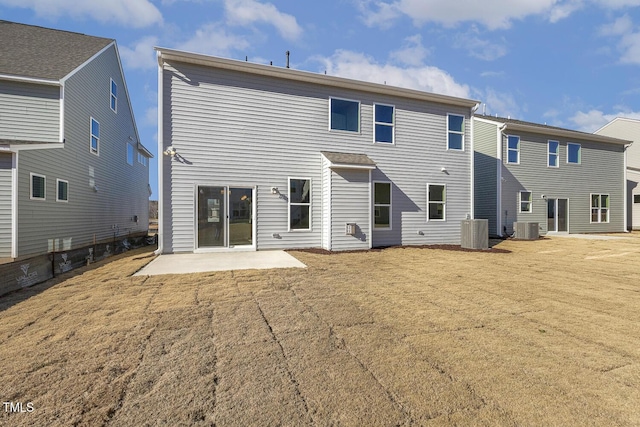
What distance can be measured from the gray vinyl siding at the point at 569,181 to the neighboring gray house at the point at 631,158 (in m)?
3.75

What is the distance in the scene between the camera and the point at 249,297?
464 centimetres

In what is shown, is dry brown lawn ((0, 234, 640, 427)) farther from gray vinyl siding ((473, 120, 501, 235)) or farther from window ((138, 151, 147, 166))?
window ((138, 151, 147, 166))

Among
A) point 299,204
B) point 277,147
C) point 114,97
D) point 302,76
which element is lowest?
point 299,204

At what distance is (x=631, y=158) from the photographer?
2272 cm

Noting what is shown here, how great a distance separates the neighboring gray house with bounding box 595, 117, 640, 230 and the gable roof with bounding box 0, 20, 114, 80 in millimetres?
33030

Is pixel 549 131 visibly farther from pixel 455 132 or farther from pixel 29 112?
pixel 29 112

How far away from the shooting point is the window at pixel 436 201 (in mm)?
11461

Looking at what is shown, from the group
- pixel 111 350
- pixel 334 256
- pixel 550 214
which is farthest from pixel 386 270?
pixel 550 214

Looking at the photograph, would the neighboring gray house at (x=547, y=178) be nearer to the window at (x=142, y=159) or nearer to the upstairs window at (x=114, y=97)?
the upstairs window at (x=114, y=97)

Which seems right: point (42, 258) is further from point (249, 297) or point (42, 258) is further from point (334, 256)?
point (334, 256)

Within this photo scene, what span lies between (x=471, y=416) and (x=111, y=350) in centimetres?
330

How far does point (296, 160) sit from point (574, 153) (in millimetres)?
17441

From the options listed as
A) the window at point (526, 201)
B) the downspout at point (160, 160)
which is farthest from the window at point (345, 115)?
the window at point (526, 201)

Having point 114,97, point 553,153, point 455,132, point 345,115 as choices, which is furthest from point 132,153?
point 553,153
